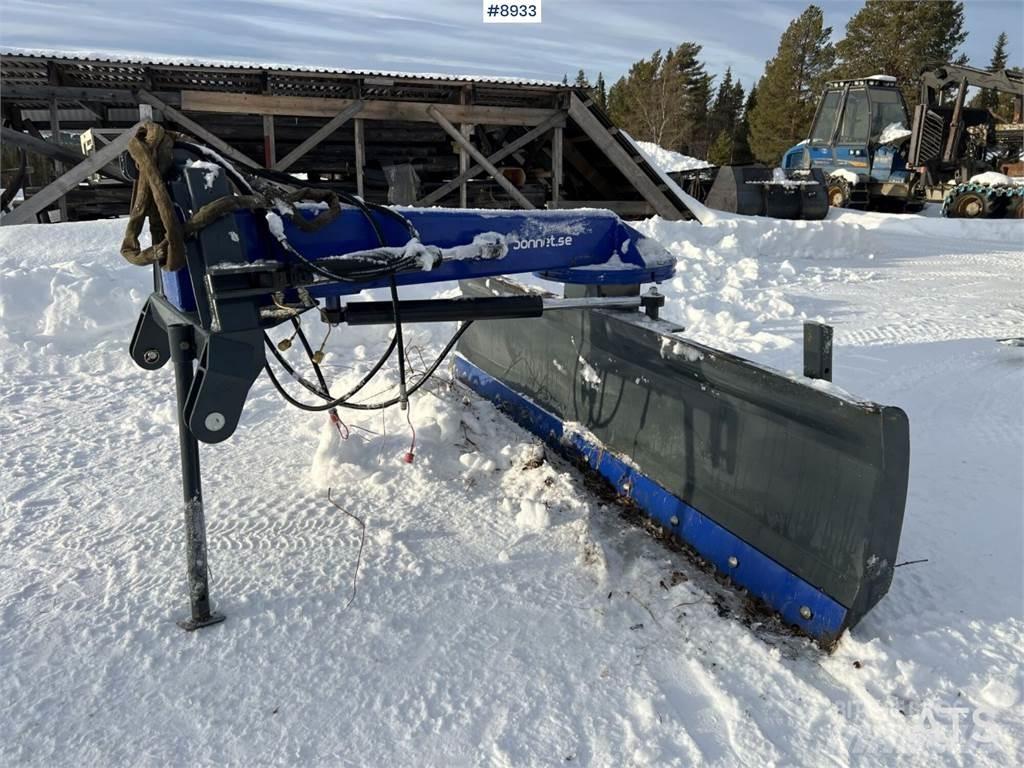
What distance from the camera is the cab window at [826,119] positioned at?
18.1m

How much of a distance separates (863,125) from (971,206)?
305cm

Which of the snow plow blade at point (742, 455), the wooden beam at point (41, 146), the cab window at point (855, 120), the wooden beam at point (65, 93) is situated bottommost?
the snow plow blade at point (742, 455)

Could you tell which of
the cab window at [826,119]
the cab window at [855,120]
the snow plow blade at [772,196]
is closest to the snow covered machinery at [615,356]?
the snow plow blade at [772,196]

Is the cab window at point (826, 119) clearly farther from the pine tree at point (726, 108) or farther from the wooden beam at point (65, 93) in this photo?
the pine tree at point (726, 108)

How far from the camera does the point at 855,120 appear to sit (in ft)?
58.6

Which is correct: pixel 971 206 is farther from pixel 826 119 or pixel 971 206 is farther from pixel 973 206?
pixel 826 119

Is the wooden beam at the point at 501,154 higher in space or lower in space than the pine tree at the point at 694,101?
lower

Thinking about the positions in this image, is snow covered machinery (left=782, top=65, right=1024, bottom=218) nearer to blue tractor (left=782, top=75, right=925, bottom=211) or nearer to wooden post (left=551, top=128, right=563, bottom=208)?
blue tractor (left=782, top=75, right=925, bottom=211)

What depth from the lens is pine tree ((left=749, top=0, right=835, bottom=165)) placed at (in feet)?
123

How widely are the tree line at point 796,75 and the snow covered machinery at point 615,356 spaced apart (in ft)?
97.9

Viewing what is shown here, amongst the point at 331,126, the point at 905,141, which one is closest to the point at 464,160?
the point at 331,126

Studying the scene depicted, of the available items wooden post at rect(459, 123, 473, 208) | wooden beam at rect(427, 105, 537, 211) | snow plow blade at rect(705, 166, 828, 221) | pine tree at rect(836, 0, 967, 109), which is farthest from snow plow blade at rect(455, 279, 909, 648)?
pine tree at rect(836, 0, 967, 109)

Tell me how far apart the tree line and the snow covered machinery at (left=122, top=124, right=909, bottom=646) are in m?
29.9

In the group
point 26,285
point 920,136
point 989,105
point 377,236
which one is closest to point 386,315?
point 377,236
